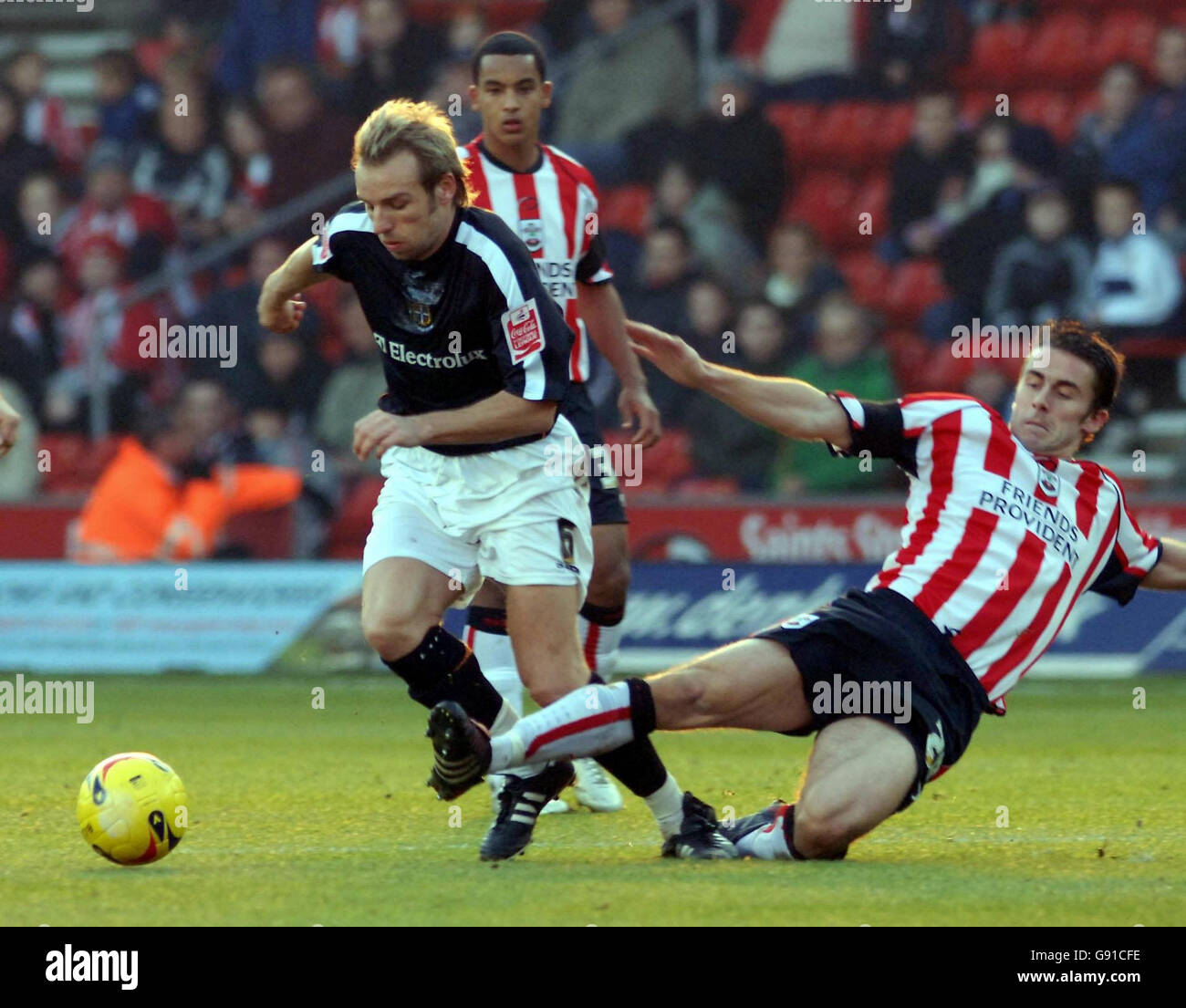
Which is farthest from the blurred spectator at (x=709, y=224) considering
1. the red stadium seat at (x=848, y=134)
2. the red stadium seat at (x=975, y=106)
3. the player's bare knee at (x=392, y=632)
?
the player's bare knee at (x=392, y=632)

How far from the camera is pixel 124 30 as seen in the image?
16.8 meters

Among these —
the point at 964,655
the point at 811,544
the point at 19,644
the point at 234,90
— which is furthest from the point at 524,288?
the point at 234,90

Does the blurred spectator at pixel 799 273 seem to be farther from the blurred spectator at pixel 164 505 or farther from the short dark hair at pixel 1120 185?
the blurred spectator at pixel 164 505

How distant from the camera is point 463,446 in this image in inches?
208

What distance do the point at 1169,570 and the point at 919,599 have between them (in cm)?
84

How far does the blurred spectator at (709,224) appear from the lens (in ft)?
45.4

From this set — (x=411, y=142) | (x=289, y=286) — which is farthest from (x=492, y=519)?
(x=411, y=142)

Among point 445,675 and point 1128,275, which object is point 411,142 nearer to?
point 445,675

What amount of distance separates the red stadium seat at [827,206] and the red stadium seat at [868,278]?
379 millimetres

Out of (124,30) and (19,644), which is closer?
(19,644)

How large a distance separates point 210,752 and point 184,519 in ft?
15.3

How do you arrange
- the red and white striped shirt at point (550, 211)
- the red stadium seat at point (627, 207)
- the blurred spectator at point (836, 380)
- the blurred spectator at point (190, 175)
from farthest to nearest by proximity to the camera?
the blurred spectator at point (190, 175)
the red stadium seat at point (627, 207)
the blurred spectator at point (836, 380)
the red and white striped shirt at point (550, 211)

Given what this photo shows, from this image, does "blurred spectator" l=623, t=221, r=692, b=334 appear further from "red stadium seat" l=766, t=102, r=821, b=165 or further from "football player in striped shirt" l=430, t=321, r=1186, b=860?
"football player in striped shirt" l=430, t=321, r=1186, b=860

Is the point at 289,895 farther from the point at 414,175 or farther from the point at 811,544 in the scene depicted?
the point at 811,544
